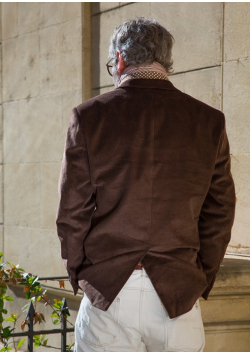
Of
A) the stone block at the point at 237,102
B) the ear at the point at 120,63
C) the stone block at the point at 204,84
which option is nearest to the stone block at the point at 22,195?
the stone block at the point at 204,84

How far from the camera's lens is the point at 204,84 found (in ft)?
14.7

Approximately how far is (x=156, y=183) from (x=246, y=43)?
89.9 inches

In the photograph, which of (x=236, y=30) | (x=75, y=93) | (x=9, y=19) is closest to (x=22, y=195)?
(x=75, y=93)

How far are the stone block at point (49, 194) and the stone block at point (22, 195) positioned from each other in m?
0.09

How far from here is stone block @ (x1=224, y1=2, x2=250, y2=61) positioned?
13.3ft

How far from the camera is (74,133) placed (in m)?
2.16

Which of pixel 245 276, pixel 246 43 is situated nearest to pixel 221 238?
pixel 245 276

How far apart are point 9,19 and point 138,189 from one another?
16.0 ft

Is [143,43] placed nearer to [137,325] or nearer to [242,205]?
[137,325]

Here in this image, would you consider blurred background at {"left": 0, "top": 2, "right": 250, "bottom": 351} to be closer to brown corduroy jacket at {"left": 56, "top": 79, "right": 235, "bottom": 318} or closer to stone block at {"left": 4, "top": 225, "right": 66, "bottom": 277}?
stone block at {"left": 4, "top": 225, "right": 66, "bottom": 277}

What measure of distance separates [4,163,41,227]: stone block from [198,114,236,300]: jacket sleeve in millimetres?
3874

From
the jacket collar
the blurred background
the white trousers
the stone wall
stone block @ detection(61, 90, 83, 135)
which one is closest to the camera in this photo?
the white trousers

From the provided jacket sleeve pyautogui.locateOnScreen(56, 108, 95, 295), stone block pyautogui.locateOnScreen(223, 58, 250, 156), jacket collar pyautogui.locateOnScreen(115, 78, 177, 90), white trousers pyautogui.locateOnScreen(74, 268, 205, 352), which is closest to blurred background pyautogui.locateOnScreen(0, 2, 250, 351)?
stone block pyautogui.locateOnScreen(223, 58, 250, 156)

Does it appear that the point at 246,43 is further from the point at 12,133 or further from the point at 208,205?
the point at 12,133
